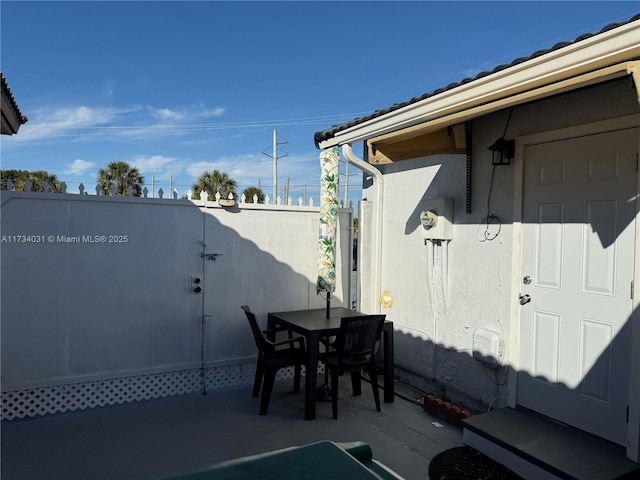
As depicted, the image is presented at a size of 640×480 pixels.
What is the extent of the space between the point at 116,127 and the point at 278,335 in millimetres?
30878

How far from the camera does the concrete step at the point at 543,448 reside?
2797 mm

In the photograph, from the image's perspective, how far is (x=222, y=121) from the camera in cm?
2989

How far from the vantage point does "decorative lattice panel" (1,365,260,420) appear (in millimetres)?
4121

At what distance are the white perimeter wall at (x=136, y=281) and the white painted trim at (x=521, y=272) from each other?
2.55 metres

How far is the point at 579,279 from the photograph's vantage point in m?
3.40

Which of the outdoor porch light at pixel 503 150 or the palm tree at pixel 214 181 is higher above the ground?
the palm tree at pixel 214 181

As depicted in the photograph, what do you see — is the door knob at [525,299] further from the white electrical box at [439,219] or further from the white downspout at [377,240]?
the white downspout at [377,240]

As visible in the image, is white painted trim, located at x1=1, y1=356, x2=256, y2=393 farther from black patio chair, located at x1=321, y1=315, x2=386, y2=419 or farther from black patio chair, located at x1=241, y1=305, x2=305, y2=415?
black patio chair, located at x1=321, y1=315, x2=386, y2=419

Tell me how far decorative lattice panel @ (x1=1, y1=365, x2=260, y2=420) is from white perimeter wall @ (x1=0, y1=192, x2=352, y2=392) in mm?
84

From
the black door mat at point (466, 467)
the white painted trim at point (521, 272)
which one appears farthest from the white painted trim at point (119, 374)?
the white painted trim at point (521, 272)

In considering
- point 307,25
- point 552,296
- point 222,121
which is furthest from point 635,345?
point 222,121

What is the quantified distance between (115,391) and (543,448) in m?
4.03

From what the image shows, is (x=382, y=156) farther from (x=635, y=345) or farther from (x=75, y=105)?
(x=75, y=105)

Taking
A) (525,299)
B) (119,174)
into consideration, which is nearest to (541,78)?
(525,299)
